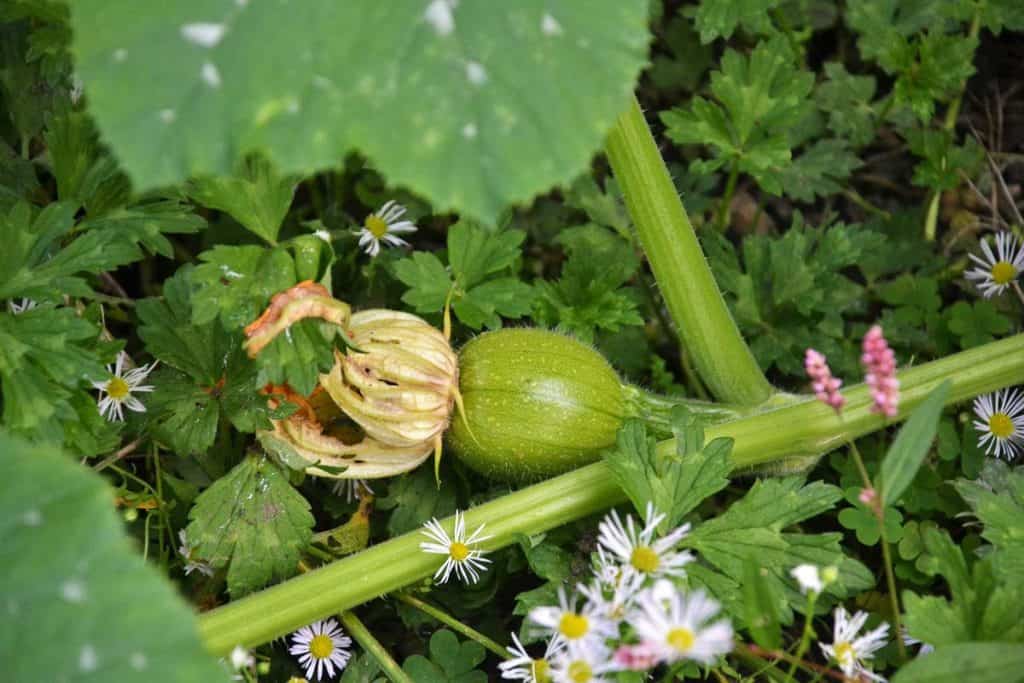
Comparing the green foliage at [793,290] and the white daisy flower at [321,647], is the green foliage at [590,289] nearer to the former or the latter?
the green foliage at [793,290]

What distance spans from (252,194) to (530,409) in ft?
2.42

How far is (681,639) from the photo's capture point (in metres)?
1.62

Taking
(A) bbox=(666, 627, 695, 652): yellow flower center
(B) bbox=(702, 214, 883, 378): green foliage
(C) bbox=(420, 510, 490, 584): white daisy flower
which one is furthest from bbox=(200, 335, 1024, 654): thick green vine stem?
(A) bbox=(666, 627, 695, 652): yellow flower center

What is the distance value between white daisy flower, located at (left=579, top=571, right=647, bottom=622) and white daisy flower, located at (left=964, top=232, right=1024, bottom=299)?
1.37 m

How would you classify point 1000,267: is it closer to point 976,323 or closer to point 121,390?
point 976,323

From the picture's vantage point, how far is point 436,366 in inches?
90.4

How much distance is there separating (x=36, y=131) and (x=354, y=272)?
829 mm

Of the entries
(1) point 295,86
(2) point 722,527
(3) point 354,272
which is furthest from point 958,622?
(3) point 354,272

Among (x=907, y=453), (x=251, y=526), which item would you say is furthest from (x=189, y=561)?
(x=907, y=453)

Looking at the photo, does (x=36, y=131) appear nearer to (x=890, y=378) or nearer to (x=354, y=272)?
(x=354, y=272)

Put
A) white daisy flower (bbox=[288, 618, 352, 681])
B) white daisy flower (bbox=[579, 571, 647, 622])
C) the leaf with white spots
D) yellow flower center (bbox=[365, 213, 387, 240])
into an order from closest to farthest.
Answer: the leaf with white spots < white daisy flower (bbox=[579, 571, 647, 622]) < white daisy flower (bbox=[288, 618, 352, 681]) < yellow flower center (bbox=[365, 213, 387, 240])

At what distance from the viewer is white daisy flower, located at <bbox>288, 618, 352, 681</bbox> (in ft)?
7.58

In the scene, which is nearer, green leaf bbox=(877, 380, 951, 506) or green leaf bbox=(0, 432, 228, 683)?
green leaf bbox=(0, 432, 228, 683)

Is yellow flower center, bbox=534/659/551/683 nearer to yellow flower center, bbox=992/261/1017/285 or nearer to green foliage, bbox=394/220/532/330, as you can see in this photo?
green foliage, bbox=394/220/532/330
